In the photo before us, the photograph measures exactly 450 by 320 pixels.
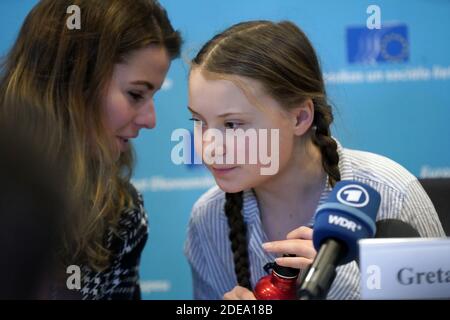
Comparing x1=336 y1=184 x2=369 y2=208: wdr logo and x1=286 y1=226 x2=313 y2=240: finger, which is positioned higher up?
x1=336 y1=184 x2=369 y2=208: wdr logo

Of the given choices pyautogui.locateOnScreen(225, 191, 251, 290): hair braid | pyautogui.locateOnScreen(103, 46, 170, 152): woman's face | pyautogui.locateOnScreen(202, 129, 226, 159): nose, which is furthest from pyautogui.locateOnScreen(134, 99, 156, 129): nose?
pyautogui.locateOnScreen(225, 191, 251, 290): hair braid

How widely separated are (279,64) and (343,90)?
0.15 meters

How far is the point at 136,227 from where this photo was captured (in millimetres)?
1312

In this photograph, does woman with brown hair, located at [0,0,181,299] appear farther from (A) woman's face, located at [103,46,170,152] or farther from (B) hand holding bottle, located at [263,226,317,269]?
(B) hand holding bottle, located at [263,226,317,269]

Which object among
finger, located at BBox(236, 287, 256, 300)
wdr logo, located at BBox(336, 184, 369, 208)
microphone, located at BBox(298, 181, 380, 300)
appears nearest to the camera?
microphone, located at BBox(298, 181, 380, 300)

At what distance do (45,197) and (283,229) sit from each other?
1.50 feet

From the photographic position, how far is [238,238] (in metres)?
1.30

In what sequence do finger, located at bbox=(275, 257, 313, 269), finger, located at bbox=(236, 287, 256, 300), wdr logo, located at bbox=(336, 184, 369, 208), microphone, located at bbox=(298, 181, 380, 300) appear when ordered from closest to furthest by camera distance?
microphone, located at bbox=(298, 181, 380, 300) → wdr logo, located at bbox=(336, 184, 369, 208) → finger, located at bbox=(275, 257, 313, 269) → finger, located at bbox=(236, 287, 256, 300)

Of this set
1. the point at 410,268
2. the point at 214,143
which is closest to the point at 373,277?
the point at 410,268

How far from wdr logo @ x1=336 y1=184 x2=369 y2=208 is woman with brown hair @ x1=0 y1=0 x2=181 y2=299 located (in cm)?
45

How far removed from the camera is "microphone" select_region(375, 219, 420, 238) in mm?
1073

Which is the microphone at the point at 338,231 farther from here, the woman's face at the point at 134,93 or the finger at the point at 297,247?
the woman's face at the point at 134,93

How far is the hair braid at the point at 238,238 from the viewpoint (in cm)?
130

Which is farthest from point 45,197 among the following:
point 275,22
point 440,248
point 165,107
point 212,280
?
point 440,248
